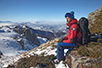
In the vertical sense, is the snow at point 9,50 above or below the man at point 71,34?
below

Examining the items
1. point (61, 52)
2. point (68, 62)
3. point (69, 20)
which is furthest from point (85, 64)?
point (69, 20)

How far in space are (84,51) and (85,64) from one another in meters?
1.15

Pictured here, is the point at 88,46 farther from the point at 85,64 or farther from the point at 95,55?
the point at 85,64

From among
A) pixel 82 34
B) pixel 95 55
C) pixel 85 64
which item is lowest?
pixel 85 64

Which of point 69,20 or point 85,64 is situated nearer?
point 85,64

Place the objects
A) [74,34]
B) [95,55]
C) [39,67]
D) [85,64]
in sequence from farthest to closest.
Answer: [39,67] → [74,34] → [95,55] → [85,64]

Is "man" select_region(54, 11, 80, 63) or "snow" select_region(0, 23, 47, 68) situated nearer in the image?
"man" select_region(54, 11, 80, 63)

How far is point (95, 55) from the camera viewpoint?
5184mm

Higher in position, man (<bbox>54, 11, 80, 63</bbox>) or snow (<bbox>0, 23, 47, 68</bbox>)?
man (<bbox>54, 11, 80, 63</bbox>)

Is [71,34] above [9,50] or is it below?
above

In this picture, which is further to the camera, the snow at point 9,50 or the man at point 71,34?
the snow at point 9,50

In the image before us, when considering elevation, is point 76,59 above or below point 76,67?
above

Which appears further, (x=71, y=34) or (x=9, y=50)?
(x=9, y=50)

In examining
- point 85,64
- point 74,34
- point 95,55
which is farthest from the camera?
point 74,34
